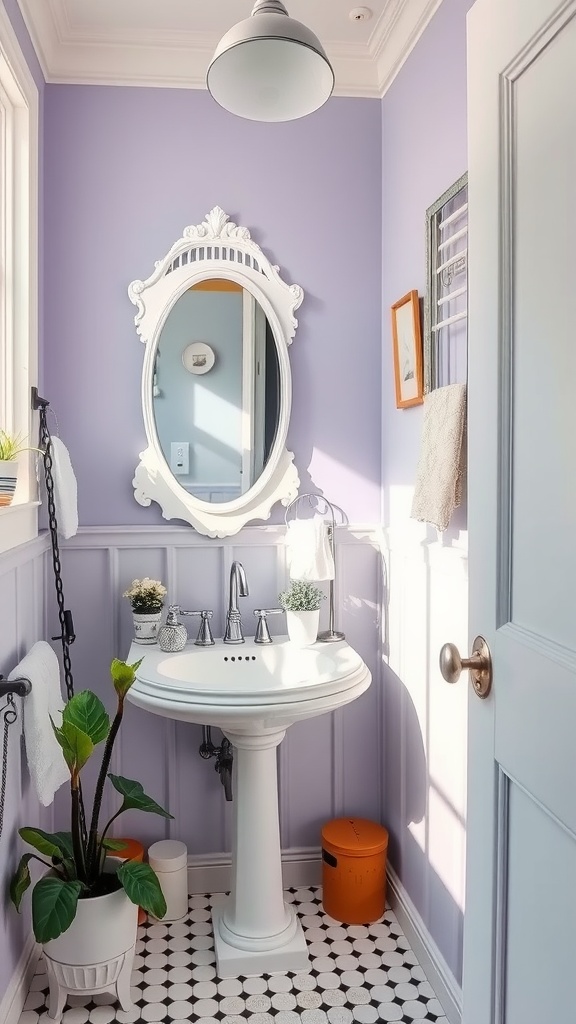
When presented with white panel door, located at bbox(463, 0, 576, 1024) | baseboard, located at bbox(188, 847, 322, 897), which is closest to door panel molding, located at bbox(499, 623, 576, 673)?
white panel door, located at bbox(463, 0, 576, 1024)

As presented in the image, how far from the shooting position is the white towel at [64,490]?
7.18ft

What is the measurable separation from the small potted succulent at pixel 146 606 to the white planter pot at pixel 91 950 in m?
0.73

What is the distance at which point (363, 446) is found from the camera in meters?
2.55

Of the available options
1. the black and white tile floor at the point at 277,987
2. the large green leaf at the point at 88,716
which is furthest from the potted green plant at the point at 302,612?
the black and white tile floor at the point at 277,987

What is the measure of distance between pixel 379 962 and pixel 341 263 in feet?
6.75

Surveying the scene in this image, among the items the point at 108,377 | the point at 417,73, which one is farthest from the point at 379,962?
the point at 417,73

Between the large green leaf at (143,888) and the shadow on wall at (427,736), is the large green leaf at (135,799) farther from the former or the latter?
the shadow on wall at (427,736)

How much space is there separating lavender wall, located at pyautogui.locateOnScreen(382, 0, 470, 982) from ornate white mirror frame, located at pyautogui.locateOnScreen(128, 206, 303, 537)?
1.08ft

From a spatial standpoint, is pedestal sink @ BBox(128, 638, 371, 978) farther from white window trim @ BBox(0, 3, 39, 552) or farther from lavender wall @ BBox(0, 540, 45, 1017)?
white window trim @ BBox(0, 3, 39, 552)

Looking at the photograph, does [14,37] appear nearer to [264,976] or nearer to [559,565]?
[559,565]

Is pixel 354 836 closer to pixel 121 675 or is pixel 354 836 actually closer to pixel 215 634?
pixel 215 634

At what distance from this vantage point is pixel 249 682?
2.22 m

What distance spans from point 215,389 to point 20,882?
144 centimetres

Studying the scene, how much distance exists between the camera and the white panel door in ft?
2.97
